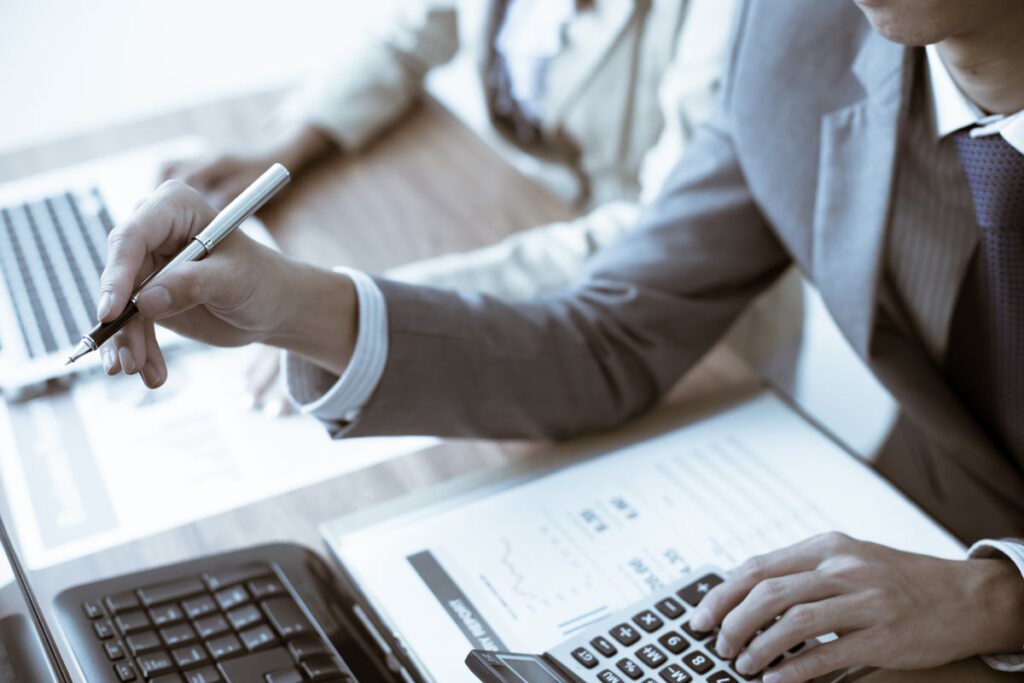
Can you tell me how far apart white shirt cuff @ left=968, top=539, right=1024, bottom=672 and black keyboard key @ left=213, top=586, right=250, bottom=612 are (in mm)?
500

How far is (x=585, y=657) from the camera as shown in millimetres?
669

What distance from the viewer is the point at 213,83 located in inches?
110

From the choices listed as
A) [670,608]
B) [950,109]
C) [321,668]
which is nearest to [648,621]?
[670,608]

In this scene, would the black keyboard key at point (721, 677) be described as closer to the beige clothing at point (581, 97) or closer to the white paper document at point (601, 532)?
the white paper document at point (601, 532)

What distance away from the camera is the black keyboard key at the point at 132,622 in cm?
69

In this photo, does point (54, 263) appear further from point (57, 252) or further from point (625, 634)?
point (625, 634)

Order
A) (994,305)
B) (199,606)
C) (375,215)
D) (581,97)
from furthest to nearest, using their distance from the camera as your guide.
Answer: (581,97) → (375,215) → (994,305) → (199,606)

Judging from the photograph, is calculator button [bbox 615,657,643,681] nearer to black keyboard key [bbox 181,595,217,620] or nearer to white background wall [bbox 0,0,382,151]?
black keyboard key [bbox 181,595,217,620]

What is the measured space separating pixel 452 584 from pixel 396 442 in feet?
0.66

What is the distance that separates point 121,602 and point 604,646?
0.32 meters

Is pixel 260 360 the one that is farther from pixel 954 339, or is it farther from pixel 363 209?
pixel 954 339

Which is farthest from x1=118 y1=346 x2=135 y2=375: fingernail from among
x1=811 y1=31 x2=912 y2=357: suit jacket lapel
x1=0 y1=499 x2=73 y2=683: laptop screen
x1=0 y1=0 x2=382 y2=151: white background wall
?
x1=0 y1=0 x2=382 y2=151: white background wall

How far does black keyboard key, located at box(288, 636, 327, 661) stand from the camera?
70cm

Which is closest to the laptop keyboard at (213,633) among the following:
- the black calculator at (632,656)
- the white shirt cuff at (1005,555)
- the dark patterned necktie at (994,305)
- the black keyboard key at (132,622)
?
the black keyboard key at (132,622)
